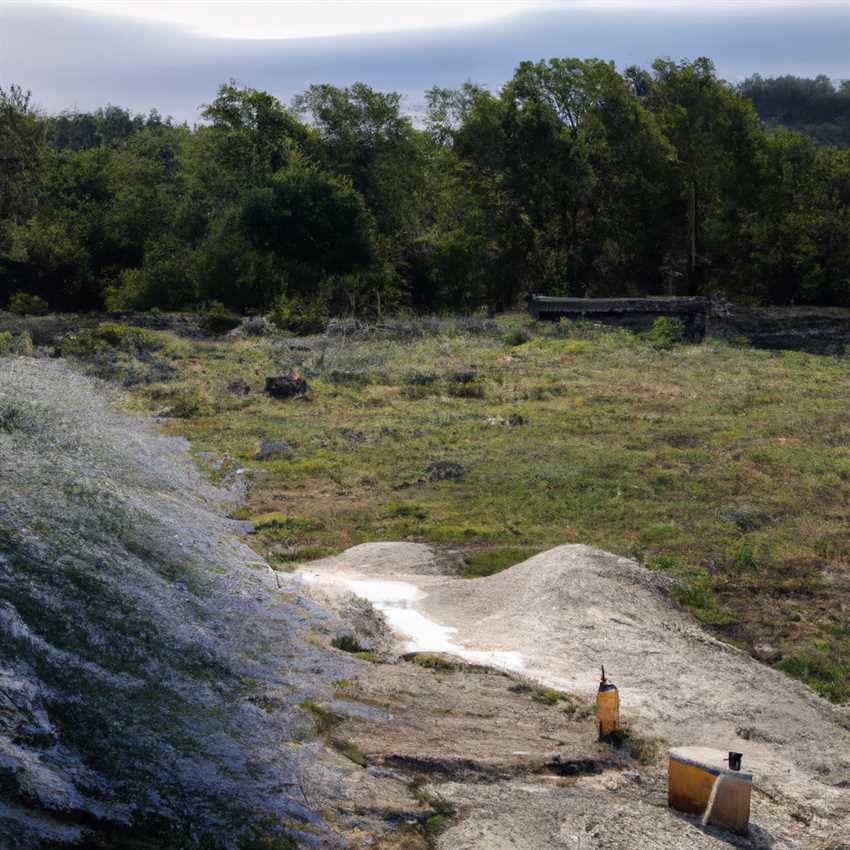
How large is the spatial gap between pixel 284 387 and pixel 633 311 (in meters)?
15.8

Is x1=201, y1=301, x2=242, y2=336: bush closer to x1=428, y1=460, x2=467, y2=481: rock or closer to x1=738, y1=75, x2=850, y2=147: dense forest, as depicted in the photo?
x1=428, y1=460, x2=467, y2=481: rock

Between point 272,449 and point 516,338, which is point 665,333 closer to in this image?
point 516,338

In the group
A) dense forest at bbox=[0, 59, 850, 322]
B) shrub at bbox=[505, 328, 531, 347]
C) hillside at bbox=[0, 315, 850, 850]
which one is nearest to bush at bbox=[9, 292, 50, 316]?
dense forest at bbox=[0, 59, 850, 322]

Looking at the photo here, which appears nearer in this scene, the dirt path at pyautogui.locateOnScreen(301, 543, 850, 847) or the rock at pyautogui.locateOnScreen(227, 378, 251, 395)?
the dirt path at pyautogui.locateOnScreen(301, 543, 850, 847)

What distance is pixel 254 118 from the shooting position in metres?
43.9

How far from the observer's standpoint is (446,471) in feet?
61.5

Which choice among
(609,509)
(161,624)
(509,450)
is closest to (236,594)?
(161,624)

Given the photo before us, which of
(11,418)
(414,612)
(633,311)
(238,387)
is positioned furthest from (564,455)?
(633,311)

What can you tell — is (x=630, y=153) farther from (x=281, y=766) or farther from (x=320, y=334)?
(x=281, y=766)

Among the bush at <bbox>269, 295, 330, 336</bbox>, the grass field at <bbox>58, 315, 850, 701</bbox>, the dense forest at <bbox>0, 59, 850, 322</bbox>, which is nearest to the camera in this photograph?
the grass field at <bbox>58, 315, 850, 701</bbox>

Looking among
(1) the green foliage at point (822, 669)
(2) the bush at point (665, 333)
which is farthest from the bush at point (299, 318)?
(1) the green foliage at point (822, 669)

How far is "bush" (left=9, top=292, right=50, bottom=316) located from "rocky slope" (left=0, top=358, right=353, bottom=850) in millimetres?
30485

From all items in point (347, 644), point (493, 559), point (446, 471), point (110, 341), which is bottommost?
point (493, 559)

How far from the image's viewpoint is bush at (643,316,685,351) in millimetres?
33219
